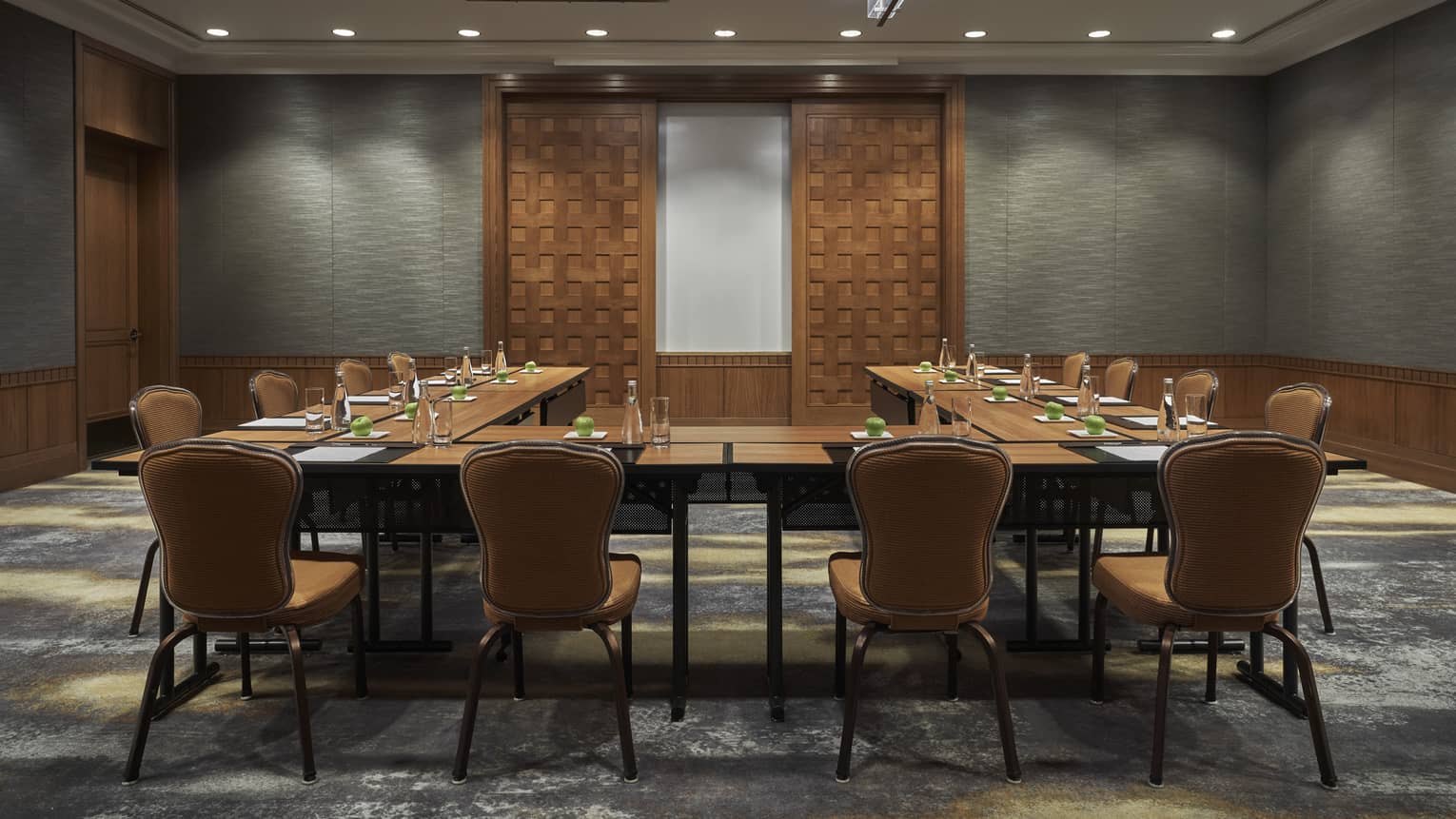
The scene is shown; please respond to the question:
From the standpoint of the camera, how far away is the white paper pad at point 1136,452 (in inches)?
130

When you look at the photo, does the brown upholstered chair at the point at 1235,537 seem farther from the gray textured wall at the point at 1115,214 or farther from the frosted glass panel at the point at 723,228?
the frosted glass panel at the point at 723,228

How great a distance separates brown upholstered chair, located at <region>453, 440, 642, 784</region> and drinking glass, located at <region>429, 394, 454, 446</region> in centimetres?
89

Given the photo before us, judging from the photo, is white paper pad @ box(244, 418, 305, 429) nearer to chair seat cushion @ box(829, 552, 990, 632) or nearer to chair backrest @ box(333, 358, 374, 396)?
chair backrest @ box(333, 358, 374, 396)

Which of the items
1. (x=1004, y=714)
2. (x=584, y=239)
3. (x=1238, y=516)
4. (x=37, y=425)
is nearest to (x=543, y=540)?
(x=1004, y=714)

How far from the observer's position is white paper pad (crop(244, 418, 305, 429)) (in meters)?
4.20

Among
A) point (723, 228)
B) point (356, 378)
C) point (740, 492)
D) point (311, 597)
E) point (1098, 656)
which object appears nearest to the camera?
point (311, 597)

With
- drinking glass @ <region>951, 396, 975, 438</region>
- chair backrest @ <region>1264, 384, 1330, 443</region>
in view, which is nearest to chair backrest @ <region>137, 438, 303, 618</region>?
drinking glass @ <region>951, 396, 975, 438</region>

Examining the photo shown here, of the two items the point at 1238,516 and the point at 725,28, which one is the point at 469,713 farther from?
the point at 725,28

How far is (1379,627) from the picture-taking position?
4.13m

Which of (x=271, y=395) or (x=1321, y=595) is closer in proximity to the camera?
(x=1321, y=595)

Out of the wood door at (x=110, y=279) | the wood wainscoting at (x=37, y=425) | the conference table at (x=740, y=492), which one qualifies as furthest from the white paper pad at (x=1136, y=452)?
the wood door at (x=110, y=279)

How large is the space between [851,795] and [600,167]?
746 cm

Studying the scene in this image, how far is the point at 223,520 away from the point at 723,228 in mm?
7237

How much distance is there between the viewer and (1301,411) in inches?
165
